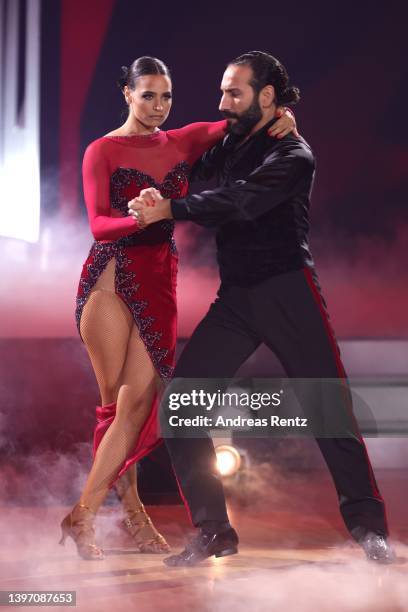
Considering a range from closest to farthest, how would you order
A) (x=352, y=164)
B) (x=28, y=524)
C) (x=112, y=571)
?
(x=112, y=571) → (x=28, y=524) → (x=352, y=164)

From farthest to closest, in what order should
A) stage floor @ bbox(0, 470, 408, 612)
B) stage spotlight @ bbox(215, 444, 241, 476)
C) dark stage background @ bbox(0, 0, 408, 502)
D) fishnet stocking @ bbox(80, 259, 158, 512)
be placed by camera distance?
dark stage background @ bbox(0, 0, 408, 502) < stage spotlight @ bbox(215, 444, 241, 476) < fishnet stocking @ bbox(80, 259, 158, 512) < stage floor @ bbox(0, 470, 408, 612)

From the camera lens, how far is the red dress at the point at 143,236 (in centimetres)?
256

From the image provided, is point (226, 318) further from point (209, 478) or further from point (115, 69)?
point (115, 69)

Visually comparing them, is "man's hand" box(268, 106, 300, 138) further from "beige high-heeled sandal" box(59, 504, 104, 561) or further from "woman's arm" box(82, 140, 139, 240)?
"beige high-heeled sandal" box(59, 504, 104, 561)

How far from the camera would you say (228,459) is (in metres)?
3.68

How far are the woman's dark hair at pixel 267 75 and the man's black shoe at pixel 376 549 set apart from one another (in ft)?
4.14

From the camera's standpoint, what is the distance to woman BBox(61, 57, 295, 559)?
2.58 meters

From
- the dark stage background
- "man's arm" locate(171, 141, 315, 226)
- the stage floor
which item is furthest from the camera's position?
the dark stage background

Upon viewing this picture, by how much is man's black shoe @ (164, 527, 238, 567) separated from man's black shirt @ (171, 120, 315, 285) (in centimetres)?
70

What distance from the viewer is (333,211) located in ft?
14.0

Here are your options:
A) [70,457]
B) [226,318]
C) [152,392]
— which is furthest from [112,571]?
[70,457]

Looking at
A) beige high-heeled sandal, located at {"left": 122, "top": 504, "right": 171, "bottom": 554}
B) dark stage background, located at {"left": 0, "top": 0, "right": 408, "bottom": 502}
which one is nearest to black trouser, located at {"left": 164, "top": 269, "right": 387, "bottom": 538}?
beige high-heeled sandal, located at {"left": 122, "top": 504, "right": 171, "bottom": 554}

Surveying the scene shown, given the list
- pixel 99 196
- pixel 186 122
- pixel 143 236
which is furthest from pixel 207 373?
pixel 186 122

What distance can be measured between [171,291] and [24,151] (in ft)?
5.36
